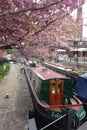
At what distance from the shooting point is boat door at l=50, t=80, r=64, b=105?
13.2 m

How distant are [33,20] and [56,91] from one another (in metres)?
6.01

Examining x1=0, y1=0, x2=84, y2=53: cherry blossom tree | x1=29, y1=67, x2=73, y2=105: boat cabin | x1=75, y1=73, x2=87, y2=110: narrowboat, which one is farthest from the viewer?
x1=75, y1=73, x2=87, y2=110: narrowboat

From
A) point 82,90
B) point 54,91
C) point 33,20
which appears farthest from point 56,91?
point 33,20

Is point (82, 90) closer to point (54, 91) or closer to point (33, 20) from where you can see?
point (54, 91)

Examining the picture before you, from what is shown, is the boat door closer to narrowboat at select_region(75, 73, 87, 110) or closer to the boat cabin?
the boat cabin

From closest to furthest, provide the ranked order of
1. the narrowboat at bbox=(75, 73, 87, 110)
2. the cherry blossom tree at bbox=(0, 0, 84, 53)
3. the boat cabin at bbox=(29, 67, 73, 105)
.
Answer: the cherry blossom tree at bbox=(0, 0, 84, 53)
the boat cabin at bbox=(29, 67, 73, 105)
the narrowboat at bbox=(75, 73, 87, 110)

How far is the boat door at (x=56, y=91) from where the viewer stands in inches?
519

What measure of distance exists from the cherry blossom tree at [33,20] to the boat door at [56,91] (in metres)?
2.87

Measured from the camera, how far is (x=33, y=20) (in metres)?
7.87

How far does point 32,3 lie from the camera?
7.21 m

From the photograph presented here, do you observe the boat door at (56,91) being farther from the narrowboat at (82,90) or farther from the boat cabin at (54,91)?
the narrowboat at (82,90)

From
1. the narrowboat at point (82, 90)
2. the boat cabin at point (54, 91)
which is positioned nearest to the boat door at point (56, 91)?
the boat cabin at point (54, 91)

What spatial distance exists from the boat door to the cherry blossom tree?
9.43ft

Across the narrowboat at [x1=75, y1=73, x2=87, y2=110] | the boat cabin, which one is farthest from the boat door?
the narrowboat at [x1=75, y1=73, x2=87, y2=110]
